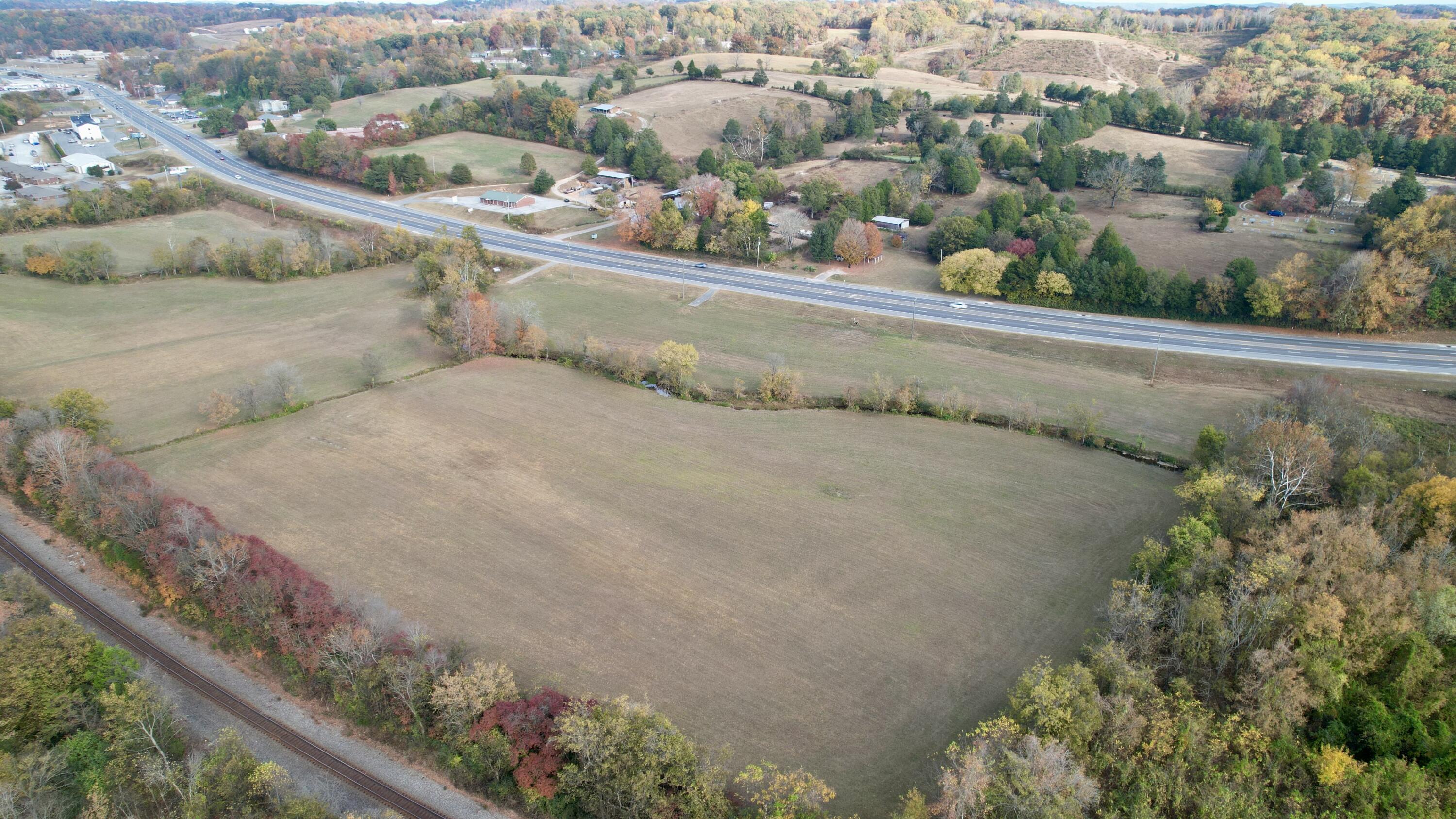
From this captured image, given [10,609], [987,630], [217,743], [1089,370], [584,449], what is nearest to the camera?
[217,743]

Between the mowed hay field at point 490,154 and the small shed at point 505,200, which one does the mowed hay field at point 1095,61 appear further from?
the small shed at point 505,200

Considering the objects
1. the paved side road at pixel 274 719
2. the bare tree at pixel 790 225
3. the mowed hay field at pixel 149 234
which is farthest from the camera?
the bare tree at pixel 790 225

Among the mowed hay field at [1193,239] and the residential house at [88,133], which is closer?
the mowed hay field at [1193,239]

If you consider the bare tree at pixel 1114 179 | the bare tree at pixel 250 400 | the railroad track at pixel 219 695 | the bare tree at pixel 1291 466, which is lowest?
the railroad track at pixel 219 695

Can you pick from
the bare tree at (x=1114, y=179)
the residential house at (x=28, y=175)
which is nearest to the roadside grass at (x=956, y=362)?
the bare tree at (x=1114, y=179)

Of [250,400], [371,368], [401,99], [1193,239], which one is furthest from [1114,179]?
[401,99]

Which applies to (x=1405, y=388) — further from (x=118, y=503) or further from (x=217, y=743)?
(x=118, y=503)

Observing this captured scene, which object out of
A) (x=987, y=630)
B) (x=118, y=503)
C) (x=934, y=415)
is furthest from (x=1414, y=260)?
(x=118, y=503)

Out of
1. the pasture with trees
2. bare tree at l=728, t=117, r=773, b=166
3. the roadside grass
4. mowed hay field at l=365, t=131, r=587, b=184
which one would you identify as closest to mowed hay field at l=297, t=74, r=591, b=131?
mowed hay field at l=365, t=131, r=587, b=184
